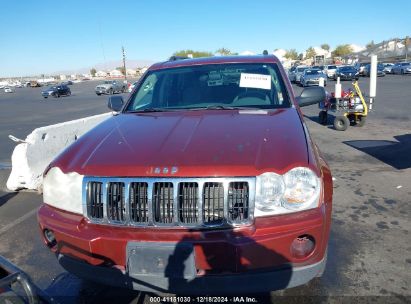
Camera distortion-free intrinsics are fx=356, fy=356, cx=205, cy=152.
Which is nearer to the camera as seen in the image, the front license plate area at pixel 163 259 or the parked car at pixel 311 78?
the front license plate area at pixel 163 259

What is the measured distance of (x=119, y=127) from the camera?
10.3ft

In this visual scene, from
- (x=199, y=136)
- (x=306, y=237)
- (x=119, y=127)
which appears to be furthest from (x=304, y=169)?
(x=119, y=127)

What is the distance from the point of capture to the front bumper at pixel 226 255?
2135 millimetres

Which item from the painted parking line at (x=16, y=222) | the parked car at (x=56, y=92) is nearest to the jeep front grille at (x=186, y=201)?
the painted parking line at (x=16, y=222)

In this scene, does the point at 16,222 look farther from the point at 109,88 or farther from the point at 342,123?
the point at 109,88

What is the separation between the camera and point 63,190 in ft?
8.23

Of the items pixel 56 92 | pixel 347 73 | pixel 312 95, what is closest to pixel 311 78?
pixel 347 73

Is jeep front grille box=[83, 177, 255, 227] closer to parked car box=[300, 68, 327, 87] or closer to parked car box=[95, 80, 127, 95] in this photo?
parked car box=[300, 68, 327, 87]

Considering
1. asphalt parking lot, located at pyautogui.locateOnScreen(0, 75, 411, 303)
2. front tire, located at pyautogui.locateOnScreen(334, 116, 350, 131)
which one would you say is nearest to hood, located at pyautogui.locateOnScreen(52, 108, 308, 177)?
asphalt parking lot, located at pyautogui.locateOnScreen(0, 75, 411, 303)

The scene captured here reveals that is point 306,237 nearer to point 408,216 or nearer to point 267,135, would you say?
point 267,135

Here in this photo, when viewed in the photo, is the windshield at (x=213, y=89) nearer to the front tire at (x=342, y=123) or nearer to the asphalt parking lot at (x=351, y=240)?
the asphalt parking lot at (x=351, y=240)

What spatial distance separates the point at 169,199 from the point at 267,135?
2.93 feet

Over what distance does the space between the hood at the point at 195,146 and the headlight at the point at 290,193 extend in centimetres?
7

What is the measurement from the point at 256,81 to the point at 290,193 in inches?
70.9
